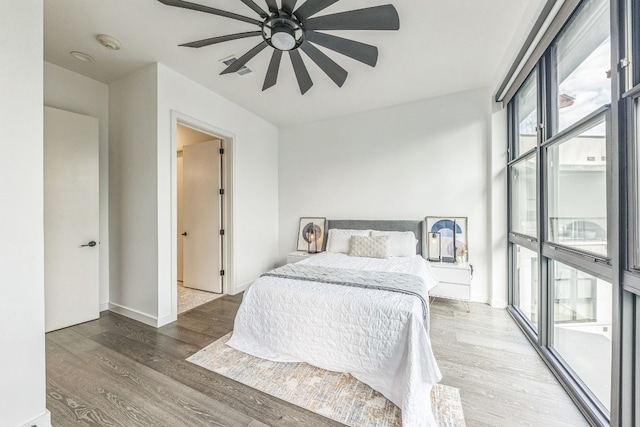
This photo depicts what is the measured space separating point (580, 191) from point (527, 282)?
58.0 inches

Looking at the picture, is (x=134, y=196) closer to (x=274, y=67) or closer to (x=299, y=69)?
(x=274, y=67)

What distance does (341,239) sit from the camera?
392 centimetres

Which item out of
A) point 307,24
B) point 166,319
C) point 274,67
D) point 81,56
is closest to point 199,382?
point 166,319

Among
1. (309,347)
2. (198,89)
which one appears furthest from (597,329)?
(198,89)

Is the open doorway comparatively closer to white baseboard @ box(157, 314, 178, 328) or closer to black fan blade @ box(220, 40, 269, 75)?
white baseboard @ box(157, 314, 178, 328)

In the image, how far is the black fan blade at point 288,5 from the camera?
1.50 metres

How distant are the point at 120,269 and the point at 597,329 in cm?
448

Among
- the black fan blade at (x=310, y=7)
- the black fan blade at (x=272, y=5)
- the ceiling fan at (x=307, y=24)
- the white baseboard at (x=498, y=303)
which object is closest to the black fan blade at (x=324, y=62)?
the ceiling fan at (x=307, y=24)

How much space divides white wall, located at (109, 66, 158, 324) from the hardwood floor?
394 millimetres

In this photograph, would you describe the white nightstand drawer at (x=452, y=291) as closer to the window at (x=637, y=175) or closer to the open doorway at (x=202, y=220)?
the window at (x=637, y=175)

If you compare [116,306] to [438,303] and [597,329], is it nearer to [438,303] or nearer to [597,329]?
[438,303]

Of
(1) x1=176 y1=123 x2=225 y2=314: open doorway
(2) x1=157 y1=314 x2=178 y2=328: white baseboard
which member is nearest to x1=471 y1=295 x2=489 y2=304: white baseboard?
(1) x1=176 y1=123 x2=225 y2=314: open doorway

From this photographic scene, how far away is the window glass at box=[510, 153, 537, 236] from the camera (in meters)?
2.58

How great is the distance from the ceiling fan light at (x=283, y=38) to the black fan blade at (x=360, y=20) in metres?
0.12
